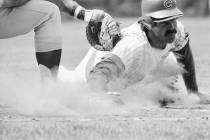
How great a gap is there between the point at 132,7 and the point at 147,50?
129ft

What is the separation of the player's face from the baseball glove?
0.36m

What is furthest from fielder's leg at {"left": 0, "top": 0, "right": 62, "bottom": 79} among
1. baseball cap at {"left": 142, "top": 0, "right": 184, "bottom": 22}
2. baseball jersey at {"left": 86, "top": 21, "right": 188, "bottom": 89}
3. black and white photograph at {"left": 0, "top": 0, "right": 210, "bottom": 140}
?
baseball cap at {"left": 142, "top": 0, "right": 184, "bottom": 22}

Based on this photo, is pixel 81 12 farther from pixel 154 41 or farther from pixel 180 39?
pixel 180 39

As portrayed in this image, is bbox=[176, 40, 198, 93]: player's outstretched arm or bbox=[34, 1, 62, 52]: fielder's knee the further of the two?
bbox=[176, 40, 198, 93]: player's outstretched arm

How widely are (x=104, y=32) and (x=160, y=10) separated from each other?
1.80 ft

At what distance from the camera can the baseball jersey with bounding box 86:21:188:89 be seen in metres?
6.81

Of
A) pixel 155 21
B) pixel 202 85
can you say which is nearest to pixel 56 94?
pixel 155 21

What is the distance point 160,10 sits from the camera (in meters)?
7.16

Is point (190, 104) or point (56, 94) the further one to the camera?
point (190, 104)

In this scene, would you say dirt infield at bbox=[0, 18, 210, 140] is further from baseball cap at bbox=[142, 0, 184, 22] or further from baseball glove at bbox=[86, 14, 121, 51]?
baseball cap at bbox=[142, 0, 184, 22]

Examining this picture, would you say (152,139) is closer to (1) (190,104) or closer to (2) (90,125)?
(2) (90,125)

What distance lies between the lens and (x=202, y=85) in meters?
9.13

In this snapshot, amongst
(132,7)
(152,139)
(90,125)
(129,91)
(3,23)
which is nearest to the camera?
(152,139)

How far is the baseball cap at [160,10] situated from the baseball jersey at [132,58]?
18 centimetres
